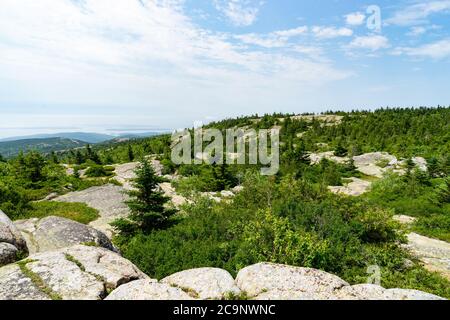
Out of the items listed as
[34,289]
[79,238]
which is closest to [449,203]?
[79,238]

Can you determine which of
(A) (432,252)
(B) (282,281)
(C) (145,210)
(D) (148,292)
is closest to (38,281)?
(D) (148,292)

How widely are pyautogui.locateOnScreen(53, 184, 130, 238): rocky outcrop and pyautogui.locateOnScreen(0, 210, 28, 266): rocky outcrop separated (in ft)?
27.1

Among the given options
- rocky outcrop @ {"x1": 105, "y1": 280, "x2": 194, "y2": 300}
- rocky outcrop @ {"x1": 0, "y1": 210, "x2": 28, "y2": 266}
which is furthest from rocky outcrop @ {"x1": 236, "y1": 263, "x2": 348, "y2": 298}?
rocky outcrop @ {"x1": 0, "y1": 210, "x2": 28, "y2": 266}

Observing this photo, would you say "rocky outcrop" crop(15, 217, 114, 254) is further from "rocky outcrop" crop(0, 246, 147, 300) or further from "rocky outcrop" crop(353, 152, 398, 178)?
"rocky outcrop" crop(353, 152, 398, 178)

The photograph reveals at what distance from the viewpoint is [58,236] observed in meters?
9.89

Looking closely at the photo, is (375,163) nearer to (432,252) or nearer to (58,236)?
(432,252)

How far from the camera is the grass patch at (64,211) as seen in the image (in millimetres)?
18469

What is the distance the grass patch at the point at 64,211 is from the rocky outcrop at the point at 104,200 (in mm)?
576

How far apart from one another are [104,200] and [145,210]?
8.61 m

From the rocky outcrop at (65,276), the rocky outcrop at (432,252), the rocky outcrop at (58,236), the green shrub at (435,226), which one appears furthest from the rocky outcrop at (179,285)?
the green shrub at (435,226)
